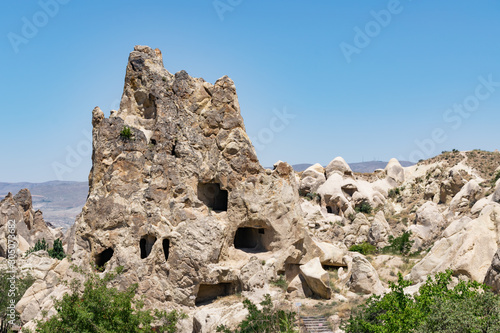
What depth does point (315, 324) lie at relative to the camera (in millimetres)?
19750

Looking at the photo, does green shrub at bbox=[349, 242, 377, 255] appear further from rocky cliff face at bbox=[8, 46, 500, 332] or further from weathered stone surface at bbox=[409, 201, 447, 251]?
rocky cliff face at bbox=[8, 46, 500, 332]

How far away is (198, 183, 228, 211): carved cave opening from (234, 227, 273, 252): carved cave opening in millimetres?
2166

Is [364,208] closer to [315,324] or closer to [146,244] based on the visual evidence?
[146,244]

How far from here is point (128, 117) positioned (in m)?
26.1

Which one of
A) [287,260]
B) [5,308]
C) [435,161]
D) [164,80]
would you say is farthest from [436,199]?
[5,308]

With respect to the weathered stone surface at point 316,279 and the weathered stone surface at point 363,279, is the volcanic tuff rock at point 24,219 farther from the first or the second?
the weathered stone surface at point 363,279

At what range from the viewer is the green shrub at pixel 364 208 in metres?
52.9

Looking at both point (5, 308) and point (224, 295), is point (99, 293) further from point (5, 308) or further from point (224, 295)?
point (5, 308)

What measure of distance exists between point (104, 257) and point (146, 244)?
2.42 m

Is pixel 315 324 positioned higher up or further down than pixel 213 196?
further down

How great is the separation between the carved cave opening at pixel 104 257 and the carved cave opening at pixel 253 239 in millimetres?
7108

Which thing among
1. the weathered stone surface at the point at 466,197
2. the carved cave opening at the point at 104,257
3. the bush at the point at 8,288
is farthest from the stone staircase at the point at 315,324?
the weathered stone surface at the point at 466,197

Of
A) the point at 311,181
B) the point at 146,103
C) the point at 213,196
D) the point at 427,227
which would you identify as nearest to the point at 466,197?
the point at 427,227

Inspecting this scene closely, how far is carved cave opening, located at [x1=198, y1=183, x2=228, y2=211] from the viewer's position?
25.6 m
